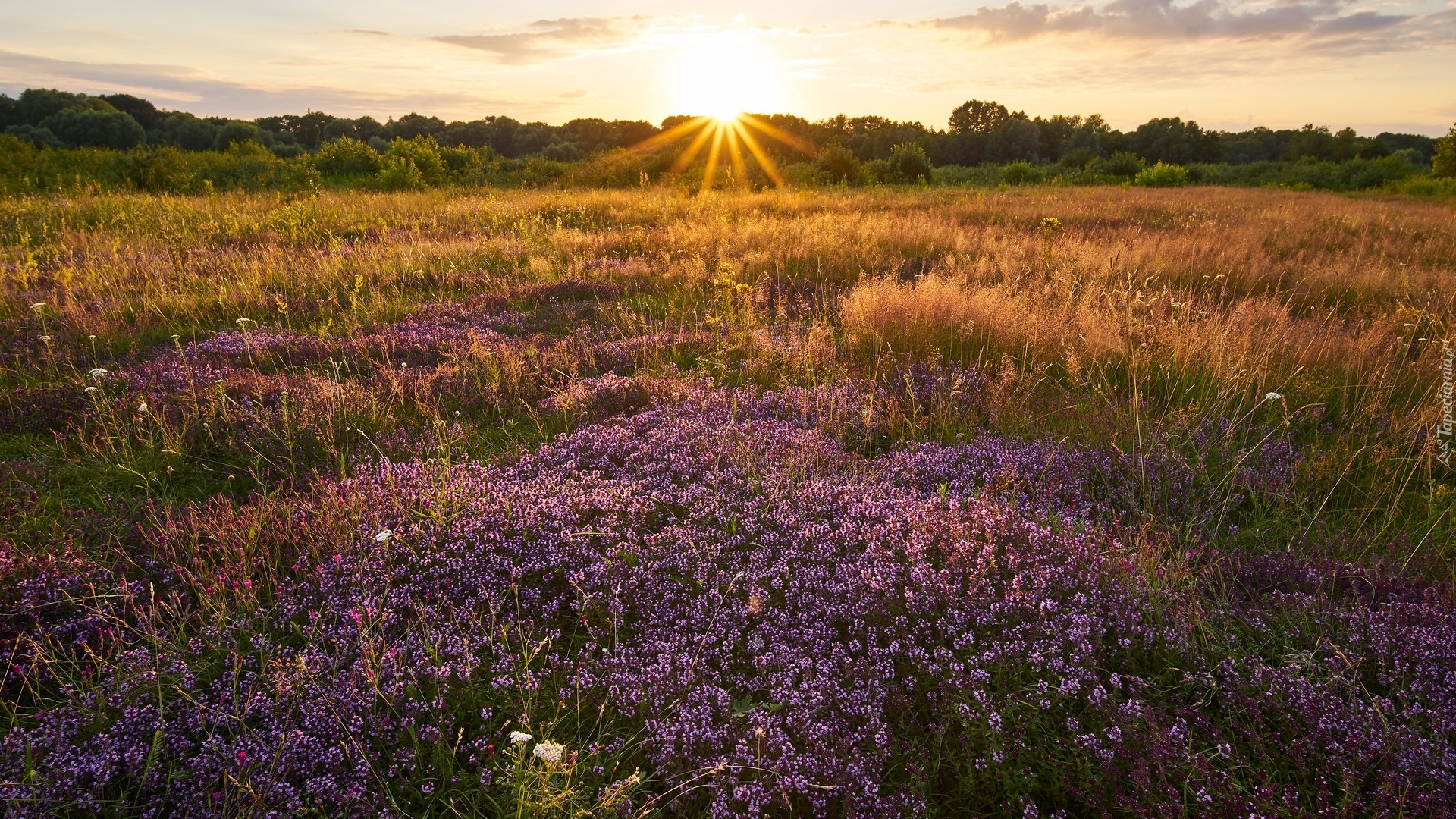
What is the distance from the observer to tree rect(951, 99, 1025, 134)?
67875 mm

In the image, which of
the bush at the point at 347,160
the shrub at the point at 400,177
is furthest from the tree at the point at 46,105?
the shrub at the point at 400,177

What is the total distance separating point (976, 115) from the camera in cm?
7062

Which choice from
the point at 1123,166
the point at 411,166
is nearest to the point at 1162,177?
the point at 1123,166

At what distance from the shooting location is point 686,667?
2.56 m

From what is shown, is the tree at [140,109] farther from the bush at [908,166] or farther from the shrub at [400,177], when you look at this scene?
the bush at [908,166]

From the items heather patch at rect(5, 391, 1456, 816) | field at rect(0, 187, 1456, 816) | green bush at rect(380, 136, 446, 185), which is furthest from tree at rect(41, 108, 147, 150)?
heather patch at rect(5, 391, 1456, 816)

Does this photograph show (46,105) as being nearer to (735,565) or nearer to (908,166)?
(908,166)

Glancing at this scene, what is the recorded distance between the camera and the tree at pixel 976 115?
2672 inches

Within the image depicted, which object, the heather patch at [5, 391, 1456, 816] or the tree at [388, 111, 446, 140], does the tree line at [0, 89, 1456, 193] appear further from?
the heather patch at [5, 391, 1456, 816]

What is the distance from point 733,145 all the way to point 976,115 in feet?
158

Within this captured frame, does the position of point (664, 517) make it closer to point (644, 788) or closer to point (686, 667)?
point (686, 667)

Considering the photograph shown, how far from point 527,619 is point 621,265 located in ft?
26.6

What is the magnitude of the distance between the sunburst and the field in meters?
18.3

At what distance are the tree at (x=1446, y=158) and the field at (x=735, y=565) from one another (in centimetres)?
3141
